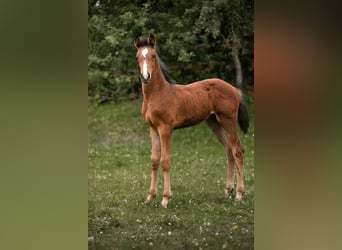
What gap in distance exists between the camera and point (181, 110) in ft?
7.68

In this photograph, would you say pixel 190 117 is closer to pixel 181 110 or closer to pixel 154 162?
pixel 181 110

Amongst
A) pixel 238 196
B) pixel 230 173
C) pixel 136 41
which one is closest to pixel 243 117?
pixel 230 173

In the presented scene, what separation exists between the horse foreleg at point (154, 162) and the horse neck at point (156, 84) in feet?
0.61

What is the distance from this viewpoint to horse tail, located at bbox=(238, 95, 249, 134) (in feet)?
7.70

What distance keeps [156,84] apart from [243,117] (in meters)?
0.45

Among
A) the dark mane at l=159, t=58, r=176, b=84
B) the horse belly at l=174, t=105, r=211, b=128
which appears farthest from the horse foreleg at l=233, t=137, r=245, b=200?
the dark mane at l=159, t=58, r=176, b=84

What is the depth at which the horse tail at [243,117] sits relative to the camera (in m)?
2.35

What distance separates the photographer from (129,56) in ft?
7.45

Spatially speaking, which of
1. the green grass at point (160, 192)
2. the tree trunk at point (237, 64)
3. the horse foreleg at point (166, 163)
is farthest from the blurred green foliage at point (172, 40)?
the horse foreleg at point (166, 163)

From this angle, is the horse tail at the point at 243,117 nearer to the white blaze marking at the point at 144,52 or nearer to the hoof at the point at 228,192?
the hoof at the point at 228,192
